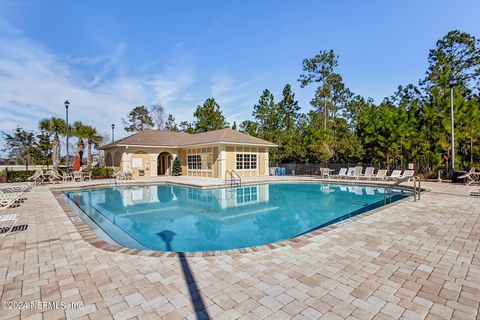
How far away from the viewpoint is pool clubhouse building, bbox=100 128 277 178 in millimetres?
19125

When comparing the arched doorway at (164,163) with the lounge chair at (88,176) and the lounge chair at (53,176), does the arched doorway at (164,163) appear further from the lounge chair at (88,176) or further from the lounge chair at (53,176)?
the lounge chair at (53,176)

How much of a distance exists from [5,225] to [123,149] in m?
14.8

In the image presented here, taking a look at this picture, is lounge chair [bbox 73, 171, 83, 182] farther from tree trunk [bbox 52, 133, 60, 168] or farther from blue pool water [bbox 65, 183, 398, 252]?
tree trunk [bbox 52, 133, 60, 168]

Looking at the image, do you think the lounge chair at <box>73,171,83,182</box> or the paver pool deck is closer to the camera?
the paver pool deck

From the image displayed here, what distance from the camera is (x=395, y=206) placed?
7.57 metres

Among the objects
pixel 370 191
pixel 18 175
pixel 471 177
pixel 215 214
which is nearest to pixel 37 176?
pixel 18 175

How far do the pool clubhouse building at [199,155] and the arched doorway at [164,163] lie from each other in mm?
541

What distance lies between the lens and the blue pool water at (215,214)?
20.2ft

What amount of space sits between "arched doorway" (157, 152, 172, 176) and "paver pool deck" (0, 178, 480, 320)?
18.9m

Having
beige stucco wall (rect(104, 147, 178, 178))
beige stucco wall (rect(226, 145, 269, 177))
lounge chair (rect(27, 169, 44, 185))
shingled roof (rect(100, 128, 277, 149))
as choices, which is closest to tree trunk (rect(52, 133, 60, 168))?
shingled roof (rect(100, 128, 277, 149))

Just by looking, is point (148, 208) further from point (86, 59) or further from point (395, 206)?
point (86, 59)

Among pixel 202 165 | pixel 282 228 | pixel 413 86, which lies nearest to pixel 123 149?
pixel 202 165

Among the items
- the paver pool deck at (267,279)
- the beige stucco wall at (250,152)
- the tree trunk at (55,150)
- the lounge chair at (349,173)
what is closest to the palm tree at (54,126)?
the tree trunk at (55,150)

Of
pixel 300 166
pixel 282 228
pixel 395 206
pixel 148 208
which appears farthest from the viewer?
pixel 300 166
